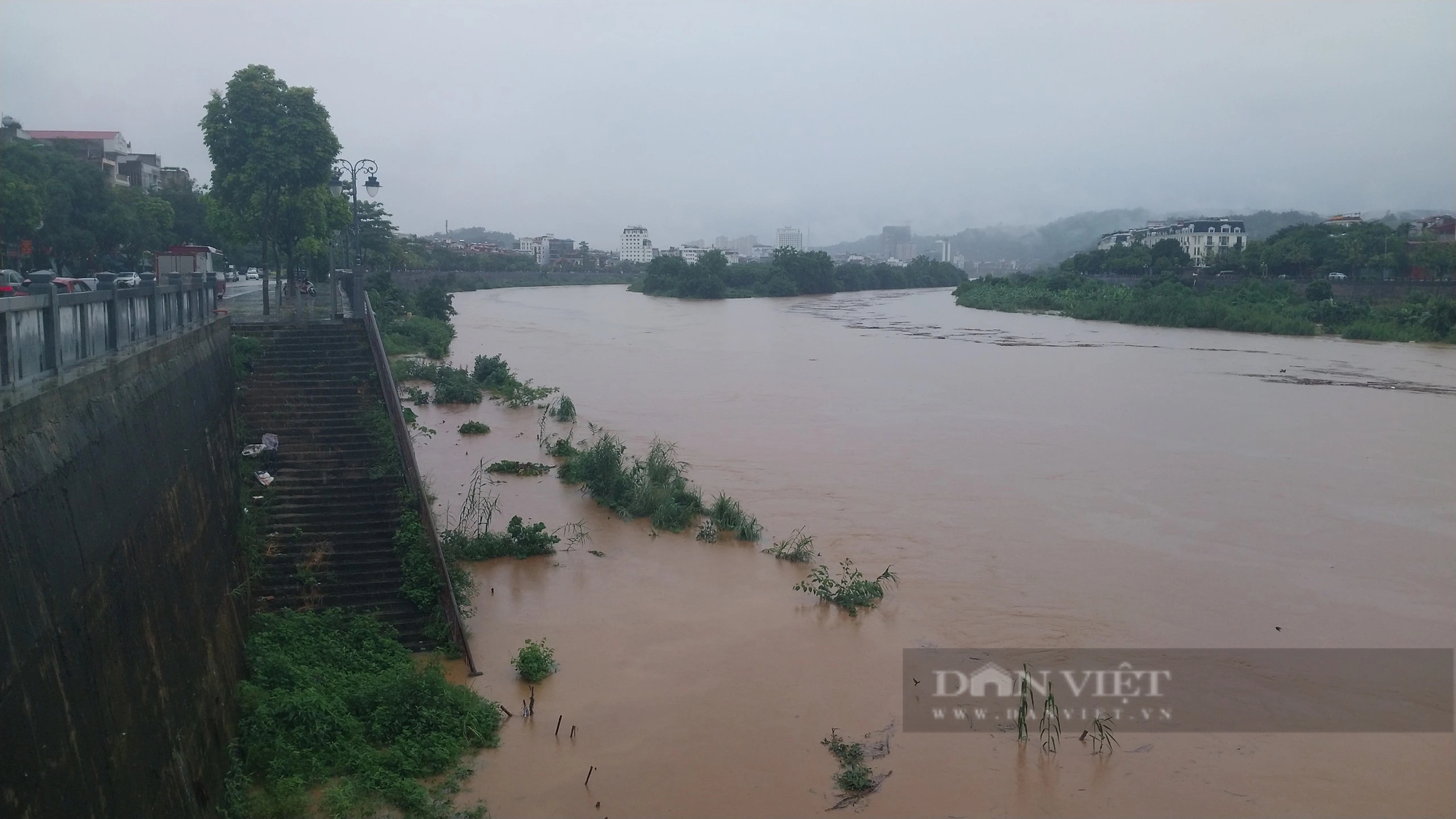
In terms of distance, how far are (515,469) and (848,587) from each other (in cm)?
660

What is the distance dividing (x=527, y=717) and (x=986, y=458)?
11.2 metres

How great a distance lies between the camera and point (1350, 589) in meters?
11.1

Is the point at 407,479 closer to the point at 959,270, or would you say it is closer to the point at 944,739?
the point at 944,739

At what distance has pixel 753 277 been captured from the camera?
2918 inches

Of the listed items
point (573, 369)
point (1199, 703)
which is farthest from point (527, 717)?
point (573, 369)

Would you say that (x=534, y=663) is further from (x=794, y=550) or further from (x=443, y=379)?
(x=443, y=379)

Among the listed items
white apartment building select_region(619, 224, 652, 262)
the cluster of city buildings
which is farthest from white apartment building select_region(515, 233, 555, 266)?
the cluster of city buildings

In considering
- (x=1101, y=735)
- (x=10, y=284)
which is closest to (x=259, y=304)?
(x=10, y=284)

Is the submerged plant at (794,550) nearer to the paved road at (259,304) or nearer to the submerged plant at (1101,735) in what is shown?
the submerged plant at (1101,735)

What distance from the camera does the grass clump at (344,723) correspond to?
6320mm

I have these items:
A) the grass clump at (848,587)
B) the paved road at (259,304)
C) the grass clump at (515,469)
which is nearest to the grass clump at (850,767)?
the grass clump at (848,587)

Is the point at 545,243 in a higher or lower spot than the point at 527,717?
higher

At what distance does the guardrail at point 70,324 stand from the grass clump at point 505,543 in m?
3.58

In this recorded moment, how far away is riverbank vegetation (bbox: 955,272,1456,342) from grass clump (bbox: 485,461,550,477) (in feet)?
112
